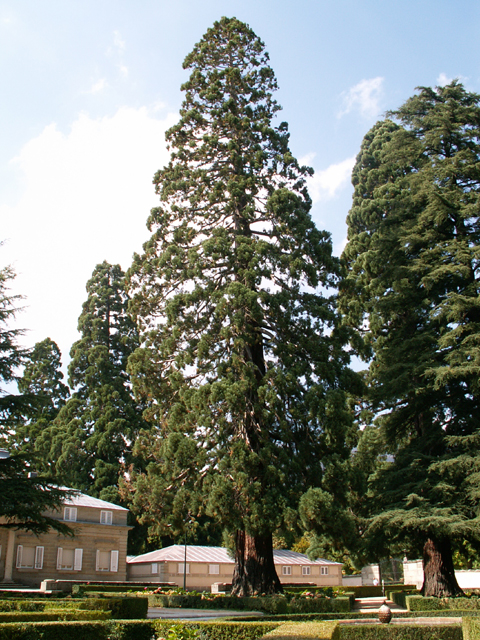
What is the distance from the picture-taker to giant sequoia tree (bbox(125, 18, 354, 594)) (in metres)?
16.0

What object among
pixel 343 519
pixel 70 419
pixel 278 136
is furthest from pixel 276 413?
pixel 70 419

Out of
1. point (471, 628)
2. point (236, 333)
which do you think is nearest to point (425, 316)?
point (236, 333)

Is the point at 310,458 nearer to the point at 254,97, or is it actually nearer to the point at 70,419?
the point at 254,97

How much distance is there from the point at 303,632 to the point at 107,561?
25.0m

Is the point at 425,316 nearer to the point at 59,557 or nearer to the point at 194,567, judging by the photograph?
the point at 59,557

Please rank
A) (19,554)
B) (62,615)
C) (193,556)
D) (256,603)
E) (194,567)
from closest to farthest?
(62,615) → (256,603) → (19,554) → (194,567) → (193,556)

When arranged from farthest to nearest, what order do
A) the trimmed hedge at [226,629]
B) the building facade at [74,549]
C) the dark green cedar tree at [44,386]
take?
the dark green cedar tree at [44,386]
the building facade at [74,549]
the trimmed hedge at [226,629]

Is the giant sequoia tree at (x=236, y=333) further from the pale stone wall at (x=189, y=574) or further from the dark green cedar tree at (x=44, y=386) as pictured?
the dark green cedar tree at (x=44, y=386)

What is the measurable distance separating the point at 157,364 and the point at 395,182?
1275 centimetres

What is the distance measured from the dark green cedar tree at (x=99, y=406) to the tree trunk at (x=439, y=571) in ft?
64.4

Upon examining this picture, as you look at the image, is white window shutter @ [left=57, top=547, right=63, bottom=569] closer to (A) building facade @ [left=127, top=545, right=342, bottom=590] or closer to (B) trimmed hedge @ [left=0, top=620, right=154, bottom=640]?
(A) building facade @ [left=127, top=545, right=342, bottom=590]

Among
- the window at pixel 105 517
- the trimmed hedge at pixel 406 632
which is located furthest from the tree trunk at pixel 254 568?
the window at pixel 105 517

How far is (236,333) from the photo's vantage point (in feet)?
57.1

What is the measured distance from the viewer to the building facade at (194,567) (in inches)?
1242
